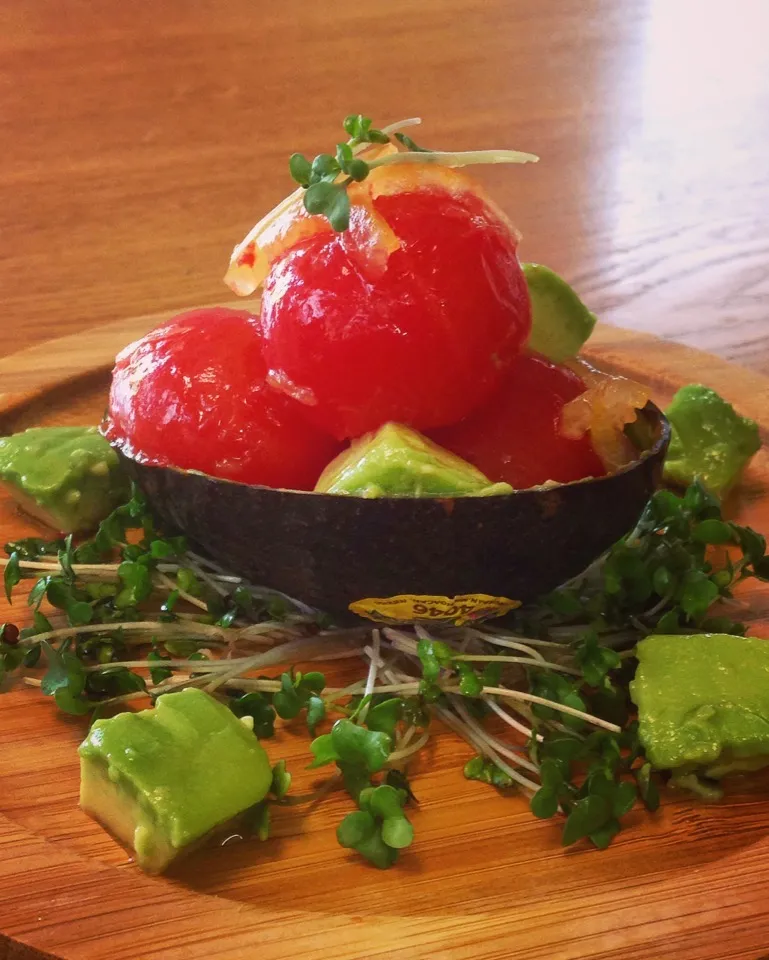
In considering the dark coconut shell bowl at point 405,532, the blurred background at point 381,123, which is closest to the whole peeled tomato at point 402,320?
the dark coconut shell bowl at point 405,532

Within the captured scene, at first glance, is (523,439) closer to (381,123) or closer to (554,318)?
(554,318)

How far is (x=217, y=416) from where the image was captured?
1.07 m

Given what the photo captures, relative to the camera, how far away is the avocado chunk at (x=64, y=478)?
1.29 metres

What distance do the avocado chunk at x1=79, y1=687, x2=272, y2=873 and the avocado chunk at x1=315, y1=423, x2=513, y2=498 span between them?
0.25 metres

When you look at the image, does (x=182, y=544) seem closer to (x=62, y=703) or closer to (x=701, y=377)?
(x=62, y=703)

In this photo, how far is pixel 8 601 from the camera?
1218 mm

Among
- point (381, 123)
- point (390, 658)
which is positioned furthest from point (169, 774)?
point (381, 123)

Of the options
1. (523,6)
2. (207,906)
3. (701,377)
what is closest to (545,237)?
(701,377)

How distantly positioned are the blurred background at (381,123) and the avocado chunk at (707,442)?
1.73 ft

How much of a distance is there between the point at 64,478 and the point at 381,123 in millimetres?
2166

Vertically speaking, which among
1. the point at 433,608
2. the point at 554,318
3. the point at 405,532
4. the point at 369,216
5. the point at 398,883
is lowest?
the point at 398,883

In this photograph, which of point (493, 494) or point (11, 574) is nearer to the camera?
point (493, 494)

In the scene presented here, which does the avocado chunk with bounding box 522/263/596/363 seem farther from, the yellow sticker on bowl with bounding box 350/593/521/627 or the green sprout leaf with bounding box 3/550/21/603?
the green sprout leaf with bounding box 3/550/21/603

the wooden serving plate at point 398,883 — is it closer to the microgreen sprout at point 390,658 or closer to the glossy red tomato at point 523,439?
the microgreen sprout at point 390,658
